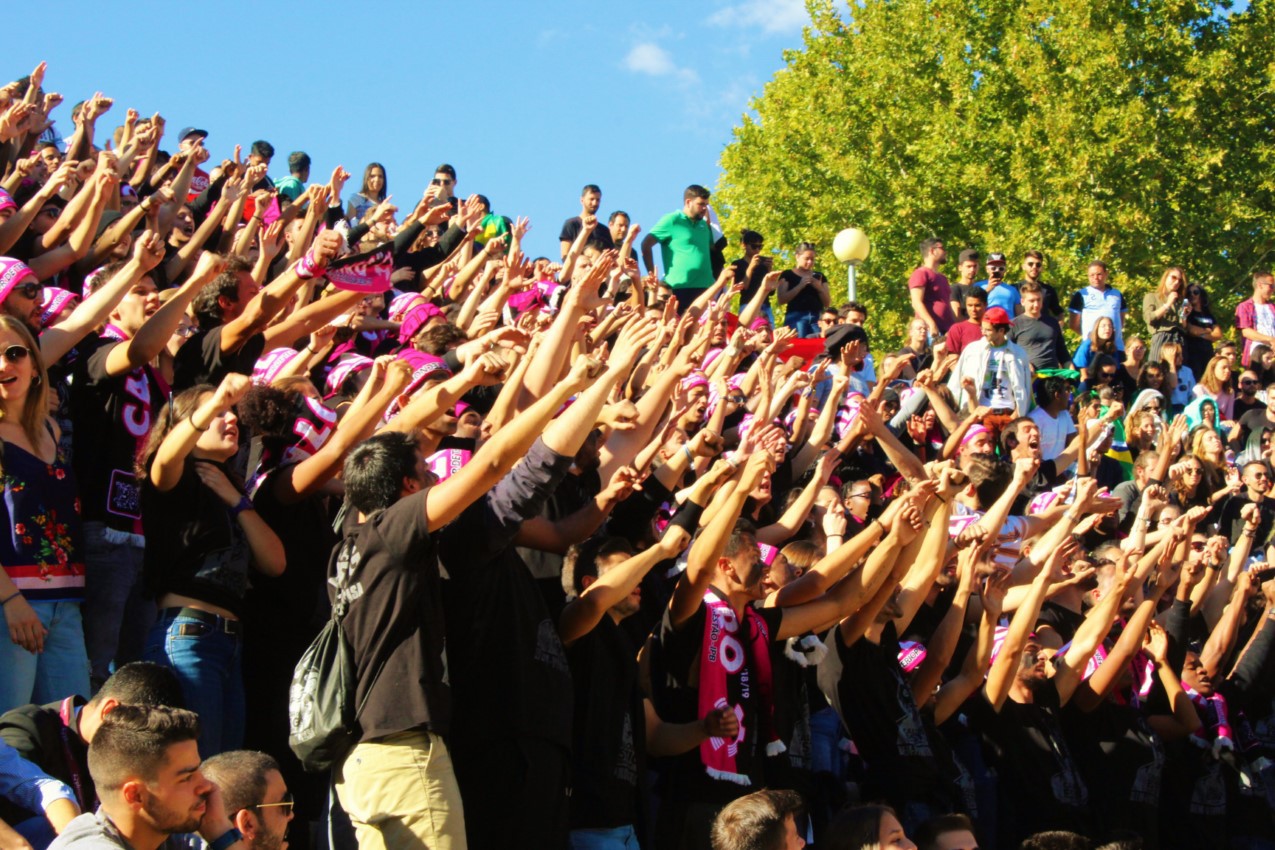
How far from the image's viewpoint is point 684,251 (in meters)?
15.0

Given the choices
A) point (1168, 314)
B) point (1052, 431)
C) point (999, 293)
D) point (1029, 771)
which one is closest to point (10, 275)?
point (1029, 771)

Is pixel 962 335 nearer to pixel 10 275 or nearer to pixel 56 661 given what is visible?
pixel 10 275

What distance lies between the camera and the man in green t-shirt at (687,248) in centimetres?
1496

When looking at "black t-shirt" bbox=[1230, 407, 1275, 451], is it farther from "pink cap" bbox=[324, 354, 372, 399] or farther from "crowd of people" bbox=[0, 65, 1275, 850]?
"pink cap" bbox=[324, 354, 372, 399]

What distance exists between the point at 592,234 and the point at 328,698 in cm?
1136

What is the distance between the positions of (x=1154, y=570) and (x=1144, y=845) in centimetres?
181

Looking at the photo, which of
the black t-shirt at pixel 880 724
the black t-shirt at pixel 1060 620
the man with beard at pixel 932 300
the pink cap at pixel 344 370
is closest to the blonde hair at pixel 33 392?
the pink cap at pixel 344 370

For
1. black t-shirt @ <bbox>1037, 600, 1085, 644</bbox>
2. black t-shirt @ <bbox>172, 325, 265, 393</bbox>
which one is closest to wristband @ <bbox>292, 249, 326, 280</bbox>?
black t-shirt @ <bbox>172, 325, 265, 393</bbox>

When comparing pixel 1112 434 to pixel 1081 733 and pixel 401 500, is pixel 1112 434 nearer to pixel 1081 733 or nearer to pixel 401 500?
pixel 1081 733

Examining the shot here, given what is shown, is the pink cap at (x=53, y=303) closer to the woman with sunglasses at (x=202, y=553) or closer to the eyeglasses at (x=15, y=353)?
the eyeglasses at (x=15, y=353)

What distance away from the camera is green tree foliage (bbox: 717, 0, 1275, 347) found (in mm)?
27578

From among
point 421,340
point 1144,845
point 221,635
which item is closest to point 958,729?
point 1144,845

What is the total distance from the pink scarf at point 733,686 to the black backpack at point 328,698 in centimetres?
175

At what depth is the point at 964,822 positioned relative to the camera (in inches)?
245
